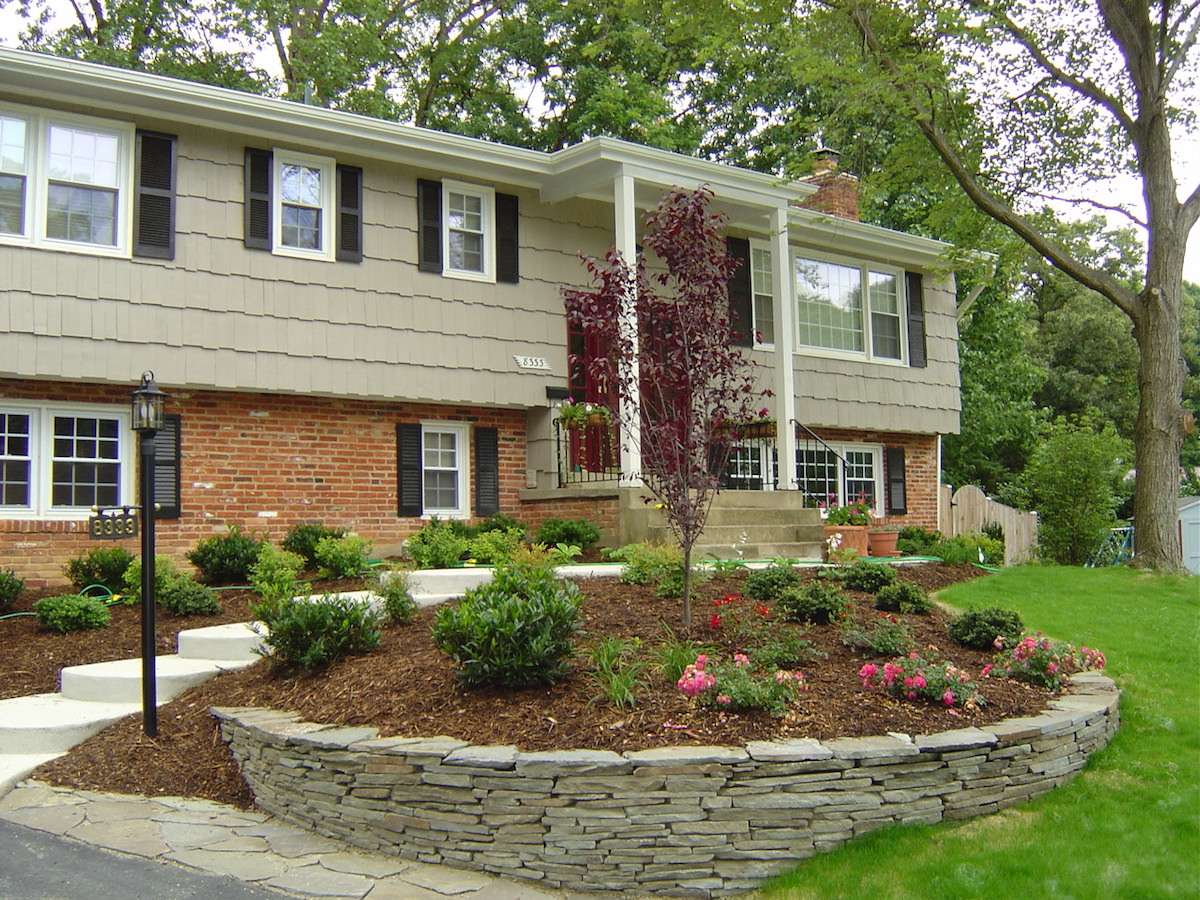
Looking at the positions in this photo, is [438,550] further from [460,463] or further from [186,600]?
[460,463]

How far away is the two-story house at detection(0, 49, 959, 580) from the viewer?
9953mm

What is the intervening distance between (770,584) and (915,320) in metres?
10.1

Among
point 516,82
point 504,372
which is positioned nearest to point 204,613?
point 504,372

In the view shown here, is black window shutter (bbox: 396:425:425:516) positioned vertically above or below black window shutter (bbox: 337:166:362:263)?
below

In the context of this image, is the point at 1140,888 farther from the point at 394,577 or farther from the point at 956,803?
the point at 394,577

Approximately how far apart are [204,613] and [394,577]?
2.34 meters

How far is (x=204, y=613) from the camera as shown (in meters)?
8.84

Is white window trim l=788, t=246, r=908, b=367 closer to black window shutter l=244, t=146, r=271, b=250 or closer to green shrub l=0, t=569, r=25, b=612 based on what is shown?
black window shutter l=244, t=146, r=271, b=250

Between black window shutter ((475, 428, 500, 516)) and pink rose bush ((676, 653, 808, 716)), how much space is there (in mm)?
7049

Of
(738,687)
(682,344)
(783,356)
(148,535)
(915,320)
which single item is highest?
(915,320)

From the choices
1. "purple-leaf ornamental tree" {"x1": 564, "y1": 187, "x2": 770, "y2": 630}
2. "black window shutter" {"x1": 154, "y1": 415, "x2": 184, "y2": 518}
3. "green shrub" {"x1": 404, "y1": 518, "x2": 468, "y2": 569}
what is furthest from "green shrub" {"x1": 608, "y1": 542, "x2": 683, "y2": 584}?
"black window shutter" {"x1": 154, "y1": 415, "x2": 184, "y2": 518}

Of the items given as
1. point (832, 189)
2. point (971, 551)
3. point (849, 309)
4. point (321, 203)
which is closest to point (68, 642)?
point (321, 203)

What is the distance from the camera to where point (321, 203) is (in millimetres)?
11523

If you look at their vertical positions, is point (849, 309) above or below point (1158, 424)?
above
